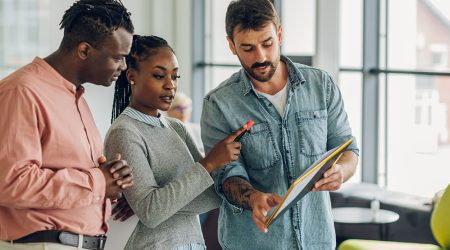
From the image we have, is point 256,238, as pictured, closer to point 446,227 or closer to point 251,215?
point 251,215

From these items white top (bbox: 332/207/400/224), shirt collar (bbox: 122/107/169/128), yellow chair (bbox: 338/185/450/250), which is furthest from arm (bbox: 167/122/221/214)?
white top (bbox: 332/207/400/224)

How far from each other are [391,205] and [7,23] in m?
3.85

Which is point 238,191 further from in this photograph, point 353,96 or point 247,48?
point 353,96

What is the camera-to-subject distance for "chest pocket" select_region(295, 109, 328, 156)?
2.41 m

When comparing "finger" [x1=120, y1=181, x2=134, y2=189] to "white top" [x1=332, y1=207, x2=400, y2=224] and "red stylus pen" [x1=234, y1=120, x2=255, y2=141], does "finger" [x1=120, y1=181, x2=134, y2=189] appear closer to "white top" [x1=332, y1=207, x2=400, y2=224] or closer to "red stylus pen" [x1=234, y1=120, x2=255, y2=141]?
"red stylus pen" [x1=234, y1=120, x2=255, y2=141]

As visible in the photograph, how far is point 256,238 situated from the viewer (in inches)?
95.8

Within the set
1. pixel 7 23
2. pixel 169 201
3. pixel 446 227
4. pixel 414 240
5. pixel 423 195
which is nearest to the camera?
pixel 169 201

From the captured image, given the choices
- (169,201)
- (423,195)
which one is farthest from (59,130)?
(423,195)

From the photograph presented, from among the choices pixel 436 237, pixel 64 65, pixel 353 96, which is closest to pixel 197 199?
pixel 64 65

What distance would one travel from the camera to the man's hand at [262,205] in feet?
7.22

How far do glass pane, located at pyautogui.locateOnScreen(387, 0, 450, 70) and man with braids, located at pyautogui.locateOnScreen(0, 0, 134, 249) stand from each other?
3470mm

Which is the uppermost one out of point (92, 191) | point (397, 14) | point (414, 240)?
point (397, 14)

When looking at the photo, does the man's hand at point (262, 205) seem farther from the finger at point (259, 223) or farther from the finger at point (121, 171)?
the finger at point (121, 171)

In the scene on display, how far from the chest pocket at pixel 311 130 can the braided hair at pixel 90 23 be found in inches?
23.4
